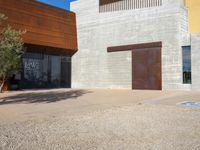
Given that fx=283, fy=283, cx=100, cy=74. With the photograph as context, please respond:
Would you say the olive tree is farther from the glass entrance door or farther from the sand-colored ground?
the glass entrance door

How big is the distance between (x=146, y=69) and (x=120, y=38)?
14.0 feet

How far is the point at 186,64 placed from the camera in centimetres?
2336

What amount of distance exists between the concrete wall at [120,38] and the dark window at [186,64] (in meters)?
0.34

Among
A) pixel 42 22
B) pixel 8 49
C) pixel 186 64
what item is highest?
pixel 42 22

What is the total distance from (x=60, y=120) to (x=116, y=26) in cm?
1983

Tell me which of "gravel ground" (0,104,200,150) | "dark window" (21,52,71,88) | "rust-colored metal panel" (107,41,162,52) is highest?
"rust-colored metal panel" (107,41,162,52)

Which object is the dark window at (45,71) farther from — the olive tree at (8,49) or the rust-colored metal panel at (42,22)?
the olive tree at (8,49)

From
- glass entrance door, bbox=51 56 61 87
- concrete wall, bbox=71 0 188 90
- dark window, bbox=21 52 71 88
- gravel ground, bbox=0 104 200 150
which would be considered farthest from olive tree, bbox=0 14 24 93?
glass entrance door, bbox=51 56 61 87

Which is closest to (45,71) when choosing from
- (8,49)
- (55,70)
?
(55,70)

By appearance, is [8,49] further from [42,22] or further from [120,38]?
[120,38]

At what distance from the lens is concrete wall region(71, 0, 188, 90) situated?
2391 centimetres

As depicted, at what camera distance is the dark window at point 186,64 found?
23.2m

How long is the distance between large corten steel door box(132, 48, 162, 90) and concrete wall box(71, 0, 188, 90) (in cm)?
51

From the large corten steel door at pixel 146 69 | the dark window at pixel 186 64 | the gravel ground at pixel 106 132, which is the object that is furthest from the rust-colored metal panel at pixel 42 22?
the gravel ground at pixel 106 132
